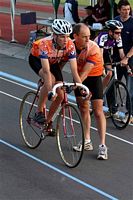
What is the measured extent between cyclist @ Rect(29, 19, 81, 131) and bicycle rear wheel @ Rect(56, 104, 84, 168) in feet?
0.68

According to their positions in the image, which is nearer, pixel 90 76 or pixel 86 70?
pixel 86 70

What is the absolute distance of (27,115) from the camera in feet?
26.5

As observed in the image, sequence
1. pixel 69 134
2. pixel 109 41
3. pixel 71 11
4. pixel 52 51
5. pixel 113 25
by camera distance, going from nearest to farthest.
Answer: pixel 52 51
pixel 69 134
pixel 113 25
pixel 109 41
pixel 71 11

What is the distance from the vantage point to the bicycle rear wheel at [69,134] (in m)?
7.04

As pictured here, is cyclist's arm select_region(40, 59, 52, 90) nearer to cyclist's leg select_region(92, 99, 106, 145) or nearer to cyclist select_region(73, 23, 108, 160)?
cyclist select_region(73, 23, 108, 160)

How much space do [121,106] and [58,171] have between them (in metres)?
2.51

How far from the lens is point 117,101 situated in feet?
29.9

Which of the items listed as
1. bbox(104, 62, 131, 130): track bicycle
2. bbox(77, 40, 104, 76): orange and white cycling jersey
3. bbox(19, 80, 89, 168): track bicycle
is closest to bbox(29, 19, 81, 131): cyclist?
bbox(19, 80, 89, 168): track bicycle

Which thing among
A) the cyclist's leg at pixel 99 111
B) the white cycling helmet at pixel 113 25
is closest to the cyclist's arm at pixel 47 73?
the cyclist's leg at pixel 99 111

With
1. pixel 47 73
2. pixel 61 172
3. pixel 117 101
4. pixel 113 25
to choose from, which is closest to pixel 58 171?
pixel 61 172

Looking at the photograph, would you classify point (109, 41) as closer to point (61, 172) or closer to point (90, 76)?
point (90, 76)

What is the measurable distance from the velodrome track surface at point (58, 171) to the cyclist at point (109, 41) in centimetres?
99

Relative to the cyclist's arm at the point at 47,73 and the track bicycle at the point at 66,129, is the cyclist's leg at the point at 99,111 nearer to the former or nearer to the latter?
the track bicycle at the point at 66,129

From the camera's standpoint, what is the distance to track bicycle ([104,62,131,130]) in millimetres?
8867
